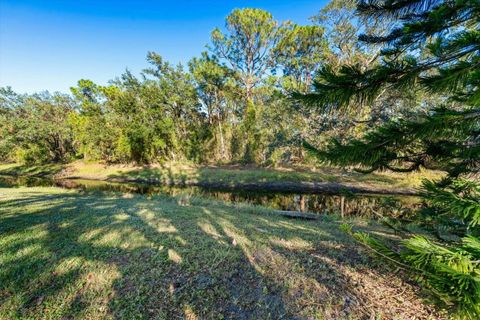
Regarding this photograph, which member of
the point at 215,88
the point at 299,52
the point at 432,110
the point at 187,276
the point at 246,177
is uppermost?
the point at 299,52

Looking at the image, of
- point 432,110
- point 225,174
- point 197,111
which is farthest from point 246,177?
point 432,110

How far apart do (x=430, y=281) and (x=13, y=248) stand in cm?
476

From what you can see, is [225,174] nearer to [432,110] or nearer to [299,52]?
[299,52]

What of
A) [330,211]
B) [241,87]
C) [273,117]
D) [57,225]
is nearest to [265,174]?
[273,117]

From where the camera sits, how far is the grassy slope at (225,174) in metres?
15.9

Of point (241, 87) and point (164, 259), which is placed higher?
point (241, 87)

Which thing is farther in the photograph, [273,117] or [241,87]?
[241,87]

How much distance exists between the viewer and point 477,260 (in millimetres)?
975

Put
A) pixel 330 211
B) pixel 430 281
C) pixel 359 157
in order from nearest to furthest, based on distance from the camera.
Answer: pixel 430 281 → pixel 359 157 → pixel 330 211

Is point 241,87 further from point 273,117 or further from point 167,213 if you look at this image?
point 167,213

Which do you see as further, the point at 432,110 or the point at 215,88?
the point at 215,88

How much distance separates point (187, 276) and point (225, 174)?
1602cm

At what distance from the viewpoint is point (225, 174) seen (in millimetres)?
18609

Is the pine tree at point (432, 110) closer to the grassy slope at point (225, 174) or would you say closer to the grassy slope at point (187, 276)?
the grassy slope at point (187, 276)
